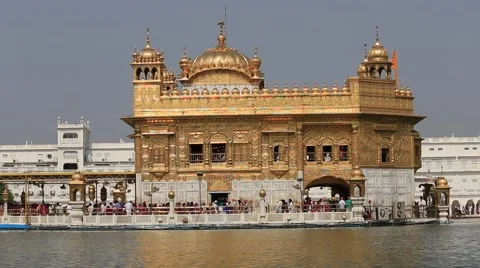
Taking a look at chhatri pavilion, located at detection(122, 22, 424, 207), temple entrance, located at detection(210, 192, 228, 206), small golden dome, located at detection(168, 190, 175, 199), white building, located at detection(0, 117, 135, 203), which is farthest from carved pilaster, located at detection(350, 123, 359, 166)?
white building, located at detection(0, 117, 135, 203)

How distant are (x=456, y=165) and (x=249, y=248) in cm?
8600

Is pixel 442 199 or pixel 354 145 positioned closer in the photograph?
pixel 354 145

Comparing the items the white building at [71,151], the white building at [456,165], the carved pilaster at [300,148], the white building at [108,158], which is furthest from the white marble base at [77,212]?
the white building at [71,151]

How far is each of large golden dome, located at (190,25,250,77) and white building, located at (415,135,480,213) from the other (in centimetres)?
5568

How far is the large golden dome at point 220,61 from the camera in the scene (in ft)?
220

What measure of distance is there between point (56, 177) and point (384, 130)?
1720 centimetres

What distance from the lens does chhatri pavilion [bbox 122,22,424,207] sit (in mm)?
64812

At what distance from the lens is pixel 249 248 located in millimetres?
44625

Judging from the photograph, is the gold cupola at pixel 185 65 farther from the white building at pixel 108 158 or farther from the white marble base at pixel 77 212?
the white building at pixel 108 158

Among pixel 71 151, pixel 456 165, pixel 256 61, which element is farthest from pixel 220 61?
pixel 71 151

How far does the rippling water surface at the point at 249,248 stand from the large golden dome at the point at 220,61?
1232 centimetres

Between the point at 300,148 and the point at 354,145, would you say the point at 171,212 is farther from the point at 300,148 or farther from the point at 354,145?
the point at 354,145

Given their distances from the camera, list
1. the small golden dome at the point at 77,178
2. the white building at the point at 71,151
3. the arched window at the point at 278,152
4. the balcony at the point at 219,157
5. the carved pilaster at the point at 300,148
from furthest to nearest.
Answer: the white building at the point at 71,151, the balcony at the point at 219,157, the arched window at the point at 278,152, the carved pilaster at the point at 300,148, the small golden dome at the point at 77,178

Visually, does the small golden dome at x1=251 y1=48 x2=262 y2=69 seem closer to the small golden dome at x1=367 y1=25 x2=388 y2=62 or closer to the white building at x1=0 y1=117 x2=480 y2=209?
the small golden dome at x1=367 y1=25 x2=388 y2=62
